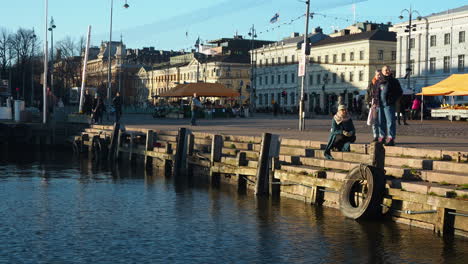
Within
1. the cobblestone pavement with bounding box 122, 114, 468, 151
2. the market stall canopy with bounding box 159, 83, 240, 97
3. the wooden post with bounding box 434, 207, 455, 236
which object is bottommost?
the wooden post with bounding box 434, 207, 455, 236

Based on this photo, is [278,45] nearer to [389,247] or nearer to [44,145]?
[44,145]

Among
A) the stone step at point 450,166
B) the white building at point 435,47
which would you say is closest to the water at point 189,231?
the stone step at point 450,166

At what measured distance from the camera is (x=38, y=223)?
14.4 metres

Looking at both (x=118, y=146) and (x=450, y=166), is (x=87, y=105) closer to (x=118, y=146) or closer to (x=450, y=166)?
(x=118, y=146)

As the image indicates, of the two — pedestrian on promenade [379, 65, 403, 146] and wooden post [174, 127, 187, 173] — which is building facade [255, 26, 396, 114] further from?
pedestrian on promenade [379, 65, 403, 146]

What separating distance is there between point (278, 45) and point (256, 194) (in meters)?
95.9

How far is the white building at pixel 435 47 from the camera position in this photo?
73.0m

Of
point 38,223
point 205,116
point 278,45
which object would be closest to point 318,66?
point 278,45

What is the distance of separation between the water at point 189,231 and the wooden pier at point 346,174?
0.37 m

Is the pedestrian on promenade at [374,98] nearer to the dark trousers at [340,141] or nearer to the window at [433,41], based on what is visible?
the dark trousers at [340,141]

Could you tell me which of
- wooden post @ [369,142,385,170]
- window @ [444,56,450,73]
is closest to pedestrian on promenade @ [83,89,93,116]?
wooden post @ [369,142,385,170]

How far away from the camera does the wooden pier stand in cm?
1307

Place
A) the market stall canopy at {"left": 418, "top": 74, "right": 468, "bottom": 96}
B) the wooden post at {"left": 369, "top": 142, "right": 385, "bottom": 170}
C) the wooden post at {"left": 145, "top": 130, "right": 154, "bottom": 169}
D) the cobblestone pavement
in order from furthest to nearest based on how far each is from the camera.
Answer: the market stall canopy at {"left": 418, "top": 74, "right": 468, "bottom": 96} < the wooden post at {"left": 145, "top": 130, "right": 154, "bottom": 169} < the cobblestone pavement < the wooden post at {"left": 369, "top": 142, "right": 385, "bottom": 170}

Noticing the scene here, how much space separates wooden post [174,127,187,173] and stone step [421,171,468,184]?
10843mm
